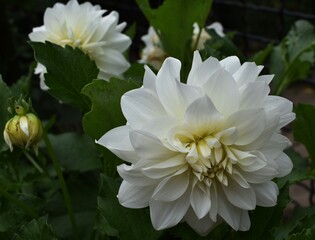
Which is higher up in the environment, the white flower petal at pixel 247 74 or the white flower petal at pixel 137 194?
the white flower petal at pixel 247 74

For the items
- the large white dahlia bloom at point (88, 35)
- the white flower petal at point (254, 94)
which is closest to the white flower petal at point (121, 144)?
the white flower petal at point (254, 94)

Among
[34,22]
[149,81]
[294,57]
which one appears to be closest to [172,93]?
[149,81]

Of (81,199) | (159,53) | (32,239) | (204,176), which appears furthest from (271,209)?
(159,53)

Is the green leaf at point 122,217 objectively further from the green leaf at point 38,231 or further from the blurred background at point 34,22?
the blurred background at point 34,22

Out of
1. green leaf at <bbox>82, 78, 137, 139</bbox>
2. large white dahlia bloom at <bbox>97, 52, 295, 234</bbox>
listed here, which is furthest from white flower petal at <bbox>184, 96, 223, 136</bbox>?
green leaf at <bbox>82, 78, 137, 139</bbox>

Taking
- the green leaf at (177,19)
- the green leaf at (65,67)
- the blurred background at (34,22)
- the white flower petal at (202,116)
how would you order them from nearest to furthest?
1. the white flower petal at (202,116)
2. the green leaf at (65,67)
3. the green leaf at (177,19)
4. the blurred background at (34,22)

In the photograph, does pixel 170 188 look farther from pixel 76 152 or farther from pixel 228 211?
pixel 76 152

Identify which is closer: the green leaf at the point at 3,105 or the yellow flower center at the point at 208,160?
the yellow flower center at the point at 208,160

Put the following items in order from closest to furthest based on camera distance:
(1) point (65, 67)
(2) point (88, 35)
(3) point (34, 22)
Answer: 1. (1) point (65, 67)
2. (2) point (88, 35)
3. (3) point (34, 22)
